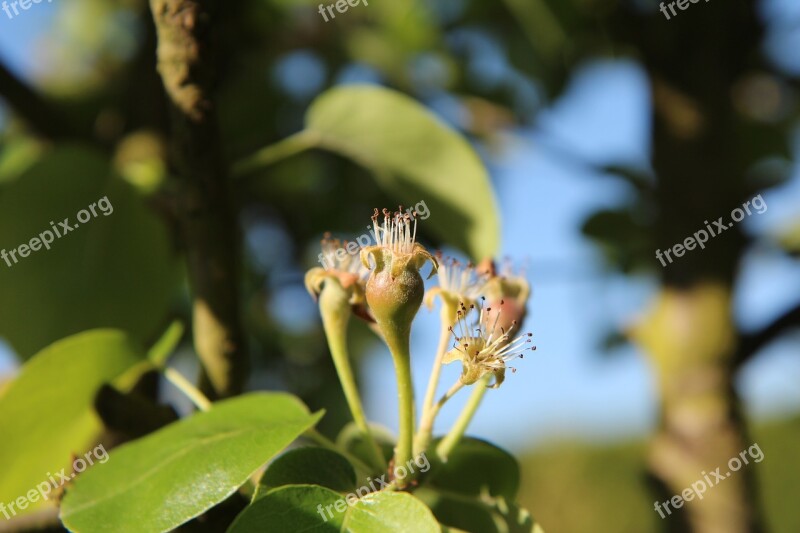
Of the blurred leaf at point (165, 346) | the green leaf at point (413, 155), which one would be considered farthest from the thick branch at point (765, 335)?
the blurred leaf at point (165, 346)

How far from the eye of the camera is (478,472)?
56 cm

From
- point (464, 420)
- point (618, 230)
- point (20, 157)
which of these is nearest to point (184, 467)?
point (464, 420)

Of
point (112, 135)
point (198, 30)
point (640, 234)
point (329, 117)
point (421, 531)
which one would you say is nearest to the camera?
point (421, 531)

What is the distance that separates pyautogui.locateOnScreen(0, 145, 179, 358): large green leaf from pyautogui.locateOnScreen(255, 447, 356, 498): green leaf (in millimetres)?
364

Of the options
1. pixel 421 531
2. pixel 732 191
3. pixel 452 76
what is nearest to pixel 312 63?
pixel 452 76

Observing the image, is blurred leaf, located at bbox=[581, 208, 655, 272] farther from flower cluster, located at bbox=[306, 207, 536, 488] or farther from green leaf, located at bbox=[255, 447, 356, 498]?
green leaf, located at bbox=[255, 447, 356, 498]

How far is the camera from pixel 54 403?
2.01 feet

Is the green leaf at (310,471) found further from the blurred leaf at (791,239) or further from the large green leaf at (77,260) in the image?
the blurred leaf at (791,239)

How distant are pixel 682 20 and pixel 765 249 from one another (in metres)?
0.42

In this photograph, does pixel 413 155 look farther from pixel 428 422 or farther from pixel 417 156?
pixel 428 422

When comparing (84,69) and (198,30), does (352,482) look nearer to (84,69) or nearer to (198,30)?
(198,30)

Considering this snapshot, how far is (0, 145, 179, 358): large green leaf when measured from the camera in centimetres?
79

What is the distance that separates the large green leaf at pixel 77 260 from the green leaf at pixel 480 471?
37 centimetres

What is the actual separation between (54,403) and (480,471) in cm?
32
